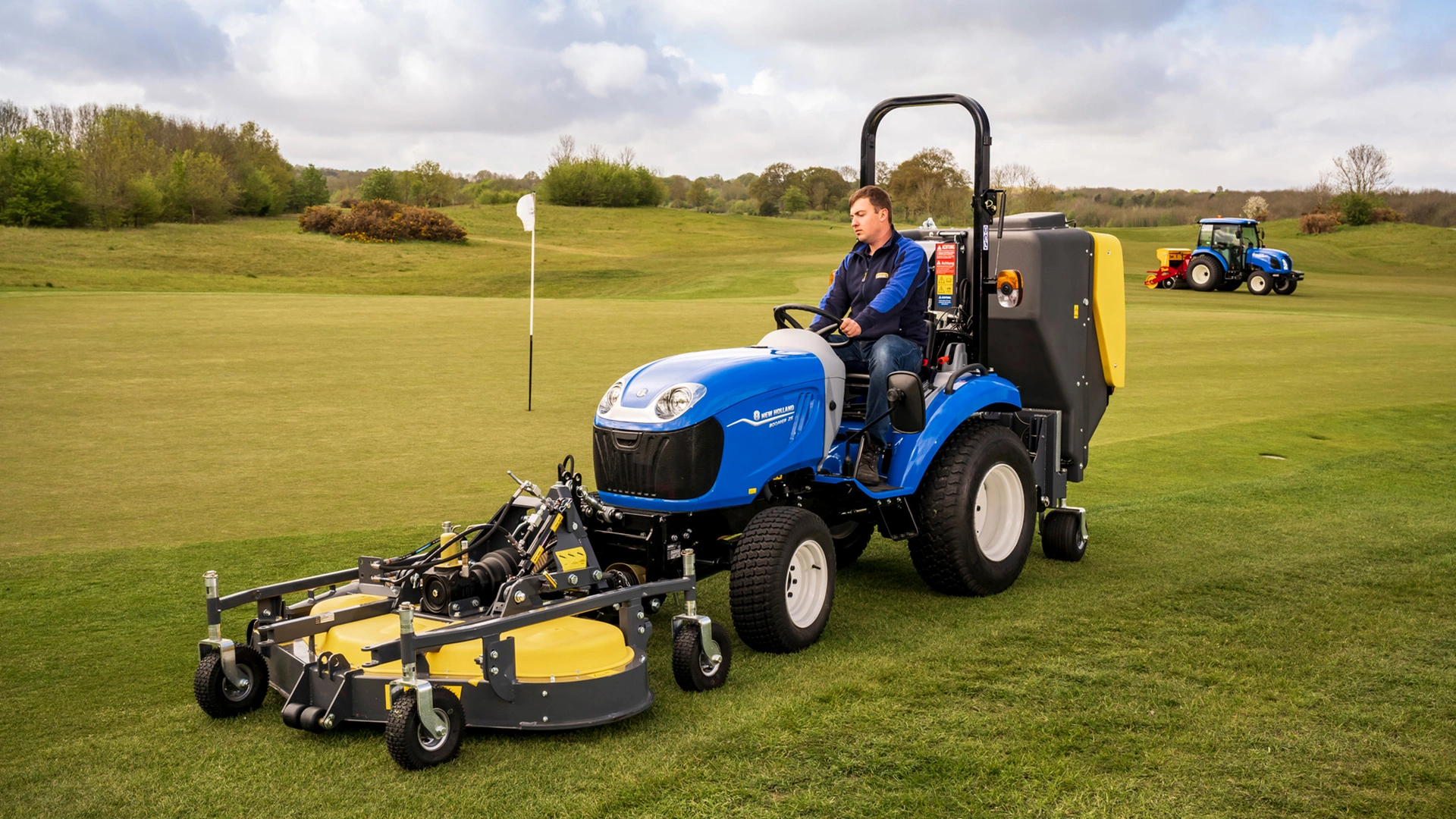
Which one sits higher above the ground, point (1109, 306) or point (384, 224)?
point (384, 224)

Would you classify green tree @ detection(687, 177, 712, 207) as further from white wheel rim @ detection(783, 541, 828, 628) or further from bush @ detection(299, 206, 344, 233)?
white wheel rim @ detection(783, 541, 828, 628)

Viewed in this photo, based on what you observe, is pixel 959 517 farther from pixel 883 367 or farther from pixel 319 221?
pixel 319 221

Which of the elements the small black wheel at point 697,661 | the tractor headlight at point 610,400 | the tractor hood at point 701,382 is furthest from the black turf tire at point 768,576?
the tractor headlight at point 610,400

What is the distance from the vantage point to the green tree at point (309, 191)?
236ft

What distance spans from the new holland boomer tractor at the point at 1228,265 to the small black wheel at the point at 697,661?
3518 cm

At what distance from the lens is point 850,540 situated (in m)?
6.73

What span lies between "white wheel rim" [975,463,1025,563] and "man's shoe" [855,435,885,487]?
86cm

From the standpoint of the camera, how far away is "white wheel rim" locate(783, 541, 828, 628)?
5141 mm

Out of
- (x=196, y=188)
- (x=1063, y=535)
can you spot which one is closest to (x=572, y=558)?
(x=1063, y=535)

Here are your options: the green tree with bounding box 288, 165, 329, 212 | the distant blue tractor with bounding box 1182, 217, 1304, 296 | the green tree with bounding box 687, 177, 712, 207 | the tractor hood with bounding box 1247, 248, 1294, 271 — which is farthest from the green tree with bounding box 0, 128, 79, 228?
the green tree with bounding box 687, 177, 712, 207

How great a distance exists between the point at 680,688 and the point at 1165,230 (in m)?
69.2

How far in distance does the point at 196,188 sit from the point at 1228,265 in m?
49.4

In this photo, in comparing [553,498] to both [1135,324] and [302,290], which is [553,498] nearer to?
[1135,324]

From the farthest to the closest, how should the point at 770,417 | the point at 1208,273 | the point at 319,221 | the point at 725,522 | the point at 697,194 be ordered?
the point at 697,194, the point at 319,221, the point at 1208,273, the point at 725,522, the point at 770,417
